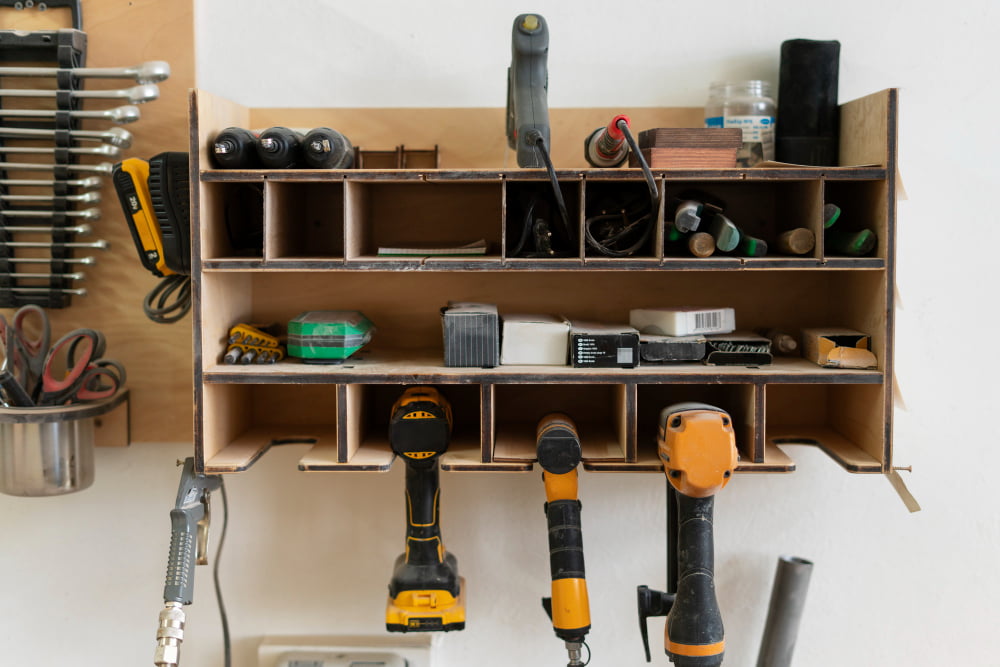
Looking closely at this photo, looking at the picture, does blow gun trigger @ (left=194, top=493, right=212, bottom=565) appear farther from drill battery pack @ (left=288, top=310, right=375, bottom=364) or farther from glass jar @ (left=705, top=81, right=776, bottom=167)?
glass jar @ (left=705, top=81, right=776, bottom=167)

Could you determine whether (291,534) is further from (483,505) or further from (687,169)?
(687,169)

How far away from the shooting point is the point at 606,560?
148 centimetres

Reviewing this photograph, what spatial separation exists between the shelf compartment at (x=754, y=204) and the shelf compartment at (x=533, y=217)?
6.2 inches

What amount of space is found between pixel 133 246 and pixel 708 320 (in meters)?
1.05

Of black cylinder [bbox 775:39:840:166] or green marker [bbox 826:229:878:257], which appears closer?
green marker [bbox 826:229:878:257]

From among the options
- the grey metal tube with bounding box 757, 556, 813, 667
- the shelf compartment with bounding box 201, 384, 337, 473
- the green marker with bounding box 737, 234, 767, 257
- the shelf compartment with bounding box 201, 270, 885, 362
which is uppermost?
the green marker with bounding box 737, 234, 767, 257

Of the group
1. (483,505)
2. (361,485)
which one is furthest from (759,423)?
(361,485)

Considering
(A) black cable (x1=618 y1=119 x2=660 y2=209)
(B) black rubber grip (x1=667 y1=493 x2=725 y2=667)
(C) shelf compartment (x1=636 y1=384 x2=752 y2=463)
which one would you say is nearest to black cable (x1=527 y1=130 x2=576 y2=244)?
(A) black cable (x1=618 y1=119 x2=660 y2=209)

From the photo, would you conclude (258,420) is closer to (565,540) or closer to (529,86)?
(565,540)

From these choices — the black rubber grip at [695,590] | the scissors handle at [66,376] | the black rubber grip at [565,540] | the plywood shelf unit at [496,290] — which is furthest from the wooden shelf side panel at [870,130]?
the scissors handle at [66,376]

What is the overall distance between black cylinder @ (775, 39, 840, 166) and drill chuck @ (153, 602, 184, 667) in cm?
122

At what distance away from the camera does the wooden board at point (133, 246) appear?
1404mm

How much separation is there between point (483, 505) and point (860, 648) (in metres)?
0.77

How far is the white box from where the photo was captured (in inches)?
48.3
